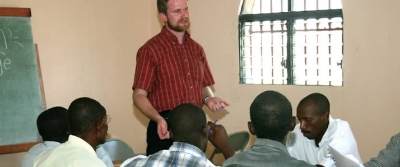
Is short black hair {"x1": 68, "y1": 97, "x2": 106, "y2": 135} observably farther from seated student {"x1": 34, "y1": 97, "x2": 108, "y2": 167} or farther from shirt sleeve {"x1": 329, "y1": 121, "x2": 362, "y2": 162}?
shirt sleeve {"x1": 329, "y1": 121, "x2": 362, "y2": 162}

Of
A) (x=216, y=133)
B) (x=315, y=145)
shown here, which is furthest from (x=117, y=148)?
(x=315, y=145)

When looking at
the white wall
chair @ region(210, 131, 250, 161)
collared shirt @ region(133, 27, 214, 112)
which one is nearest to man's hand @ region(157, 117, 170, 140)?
collared shirt @ region(133, 27, 214, 112)

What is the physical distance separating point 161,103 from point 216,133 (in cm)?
52

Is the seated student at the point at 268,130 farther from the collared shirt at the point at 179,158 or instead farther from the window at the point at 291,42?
the window at the point at 291,42

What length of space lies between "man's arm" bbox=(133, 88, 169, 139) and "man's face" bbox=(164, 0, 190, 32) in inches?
17.6

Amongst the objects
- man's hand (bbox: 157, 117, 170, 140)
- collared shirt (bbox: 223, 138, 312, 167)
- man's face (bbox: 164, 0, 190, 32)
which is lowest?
man's hand (bbox: 157, 117, 170, 140)

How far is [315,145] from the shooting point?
9.63 feet

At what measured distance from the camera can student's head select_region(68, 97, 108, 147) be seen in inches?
82.1

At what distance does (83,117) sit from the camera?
2.10 meters

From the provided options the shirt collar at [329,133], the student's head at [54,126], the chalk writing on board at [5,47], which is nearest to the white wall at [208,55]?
the chalk writing on board at [5,47]

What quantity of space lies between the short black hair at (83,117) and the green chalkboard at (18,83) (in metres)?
2.03

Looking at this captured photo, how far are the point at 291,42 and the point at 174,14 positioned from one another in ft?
4.87

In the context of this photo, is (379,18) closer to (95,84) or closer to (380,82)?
(380,82)

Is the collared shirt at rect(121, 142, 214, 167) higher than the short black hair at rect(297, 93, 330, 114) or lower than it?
lower
